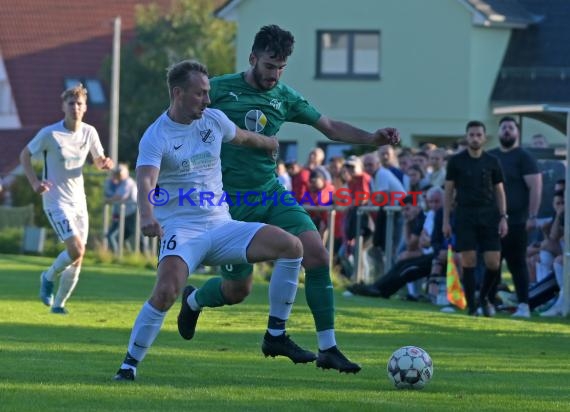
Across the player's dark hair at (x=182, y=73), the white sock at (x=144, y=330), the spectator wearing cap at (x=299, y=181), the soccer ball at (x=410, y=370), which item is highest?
the player's dark hair at (x=182, y=73)

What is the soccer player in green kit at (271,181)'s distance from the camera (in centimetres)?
1003

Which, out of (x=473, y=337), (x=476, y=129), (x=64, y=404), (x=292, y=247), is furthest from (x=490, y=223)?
(x=64, y=404)

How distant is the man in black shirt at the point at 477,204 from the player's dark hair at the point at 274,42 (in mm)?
6332

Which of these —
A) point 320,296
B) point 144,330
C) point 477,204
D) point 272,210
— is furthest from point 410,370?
point 477,204

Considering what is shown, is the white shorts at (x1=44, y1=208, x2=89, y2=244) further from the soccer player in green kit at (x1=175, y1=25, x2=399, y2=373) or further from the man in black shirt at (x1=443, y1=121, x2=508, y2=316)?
the soccer player in green kit at (x1=175, y1=25, x2=399, y2=373)

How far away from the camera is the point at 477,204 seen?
16250 mm

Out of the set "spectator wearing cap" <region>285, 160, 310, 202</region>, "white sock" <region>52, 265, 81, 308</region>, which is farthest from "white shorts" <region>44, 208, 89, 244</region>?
"spectator wearing cap" <region>285, 160, 310, 202</region>

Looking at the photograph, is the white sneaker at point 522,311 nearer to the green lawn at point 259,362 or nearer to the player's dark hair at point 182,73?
the green lawn at point 259,362

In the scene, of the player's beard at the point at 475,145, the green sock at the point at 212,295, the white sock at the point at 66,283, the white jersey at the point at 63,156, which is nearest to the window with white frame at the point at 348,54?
the player's beard at the point at 475,145

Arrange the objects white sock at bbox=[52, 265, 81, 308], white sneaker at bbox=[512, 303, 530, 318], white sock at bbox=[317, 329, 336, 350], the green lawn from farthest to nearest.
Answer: white sneaker at bbox=[512, 303, 530, 318] → white sock at bbox=[52, 265, 81, 308] → white sock at bbox=[317, 329, 336, 350] → the green lawn

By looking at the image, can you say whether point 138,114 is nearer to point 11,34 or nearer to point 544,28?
point 11,34

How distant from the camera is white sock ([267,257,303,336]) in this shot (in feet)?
32.5

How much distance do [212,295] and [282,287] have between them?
85 centimetres

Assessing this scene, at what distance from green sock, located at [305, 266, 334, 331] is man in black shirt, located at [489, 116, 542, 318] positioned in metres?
6.97
